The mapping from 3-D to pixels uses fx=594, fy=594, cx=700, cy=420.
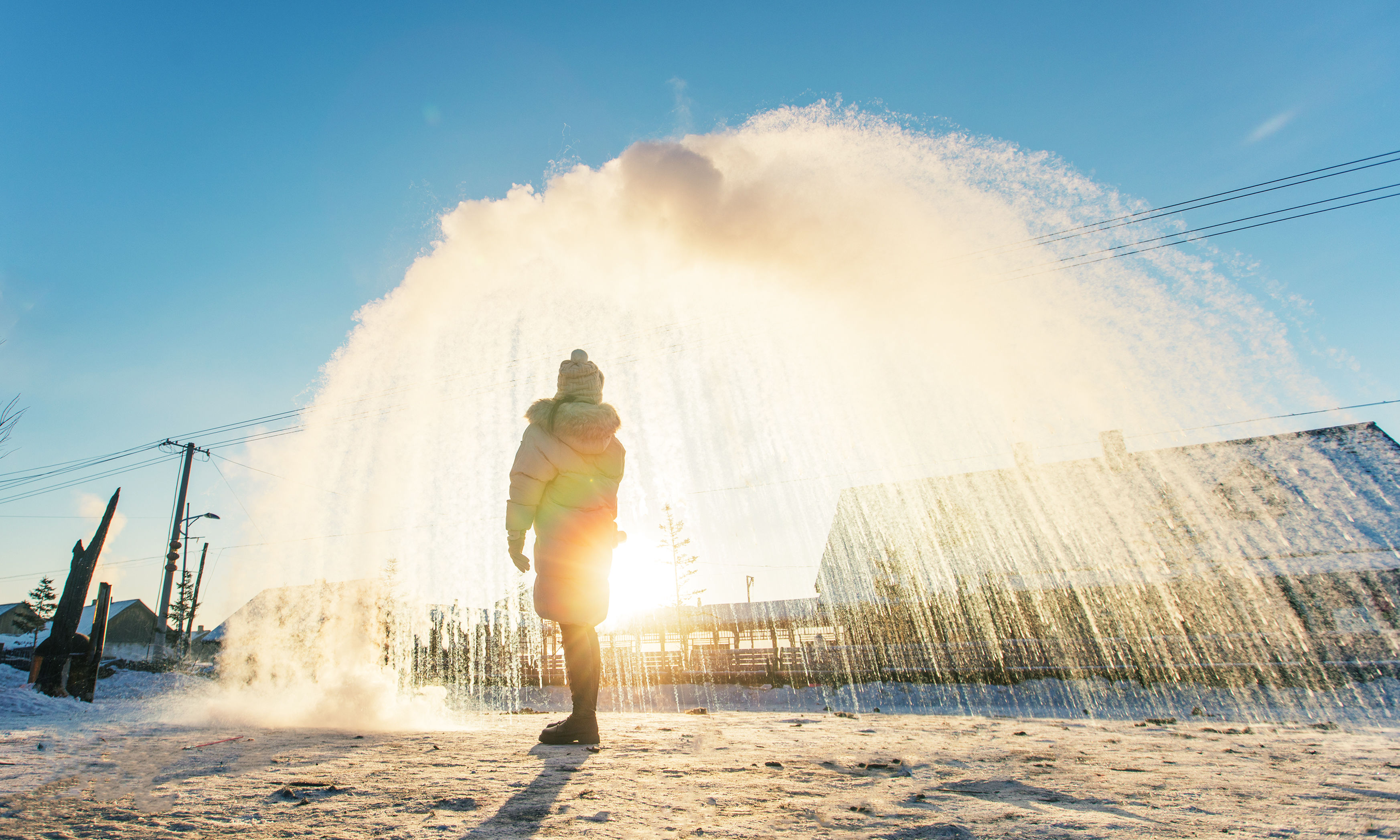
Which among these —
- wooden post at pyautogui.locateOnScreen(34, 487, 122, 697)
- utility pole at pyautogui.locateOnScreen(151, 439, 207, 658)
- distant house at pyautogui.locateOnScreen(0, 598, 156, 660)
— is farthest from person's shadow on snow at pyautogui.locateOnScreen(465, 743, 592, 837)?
distant house at pyautogui.locateOnScreen(0, 598, 156, 660)

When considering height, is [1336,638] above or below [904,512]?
below

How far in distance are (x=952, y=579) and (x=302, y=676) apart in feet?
59.8

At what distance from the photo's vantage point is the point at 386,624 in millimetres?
8141

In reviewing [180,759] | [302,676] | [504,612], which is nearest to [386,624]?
[302,676]

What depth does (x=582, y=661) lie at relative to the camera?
3.33 meters

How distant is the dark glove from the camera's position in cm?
344

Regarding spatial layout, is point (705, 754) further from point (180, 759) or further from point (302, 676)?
point (302, 676)

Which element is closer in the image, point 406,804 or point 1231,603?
point 406,804

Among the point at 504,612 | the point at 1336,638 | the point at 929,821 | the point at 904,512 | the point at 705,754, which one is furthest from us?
the point at 504,612

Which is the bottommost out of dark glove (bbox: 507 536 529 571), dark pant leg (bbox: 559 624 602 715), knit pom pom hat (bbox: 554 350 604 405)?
dark pant leg (bbox: 559 624 602 715)

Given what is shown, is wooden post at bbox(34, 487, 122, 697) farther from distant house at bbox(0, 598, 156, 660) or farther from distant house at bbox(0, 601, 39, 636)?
distant house at bbox(0, 601, 39, 636)

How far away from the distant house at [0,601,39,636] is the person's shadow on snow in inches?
3207

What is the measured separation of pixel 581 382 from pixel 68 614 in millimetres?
8688

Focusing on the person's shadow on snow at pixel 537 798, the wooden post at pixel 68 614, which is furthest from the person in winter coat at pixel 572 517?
the wooden post at pixel 68 614
